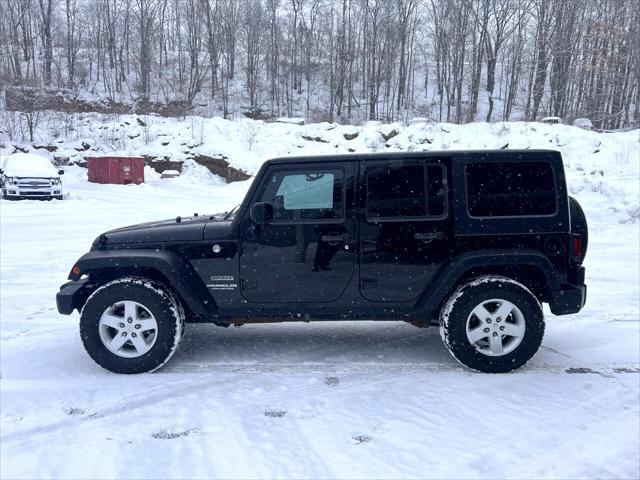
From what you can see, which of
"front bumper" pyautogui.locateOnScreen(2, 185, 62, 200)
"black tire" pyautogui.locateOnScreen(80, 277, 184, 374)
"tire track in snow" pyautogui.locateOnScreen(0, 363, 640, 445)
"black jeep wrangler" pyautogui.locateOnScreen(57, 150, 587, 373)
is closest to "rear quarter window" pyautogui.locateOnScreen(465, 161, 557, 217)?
"black jeep wrangler" pyautogui.locateOnScreen(57, 150, 587, 373)

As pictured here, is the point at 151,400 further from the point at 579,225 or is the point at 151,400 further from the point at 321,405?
the point at 579,225

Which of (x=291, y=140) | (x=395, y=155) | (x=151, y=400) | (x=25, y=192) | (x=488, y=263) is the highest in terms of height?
(x=291, y=140)

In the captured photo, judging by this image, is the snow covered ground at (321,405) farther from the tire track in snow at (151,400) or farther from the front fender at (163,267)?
the front fender at (163,267)

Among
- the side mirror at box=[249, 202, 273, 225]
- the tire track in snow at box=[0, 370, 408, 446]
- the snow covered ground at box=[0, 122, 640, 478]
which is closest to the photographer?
the snow covered ground at box=[0, 122, 640, 478]

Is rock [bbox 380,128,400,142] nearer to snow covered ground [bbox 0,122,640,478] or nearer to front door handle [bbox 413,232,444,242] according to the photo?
snow covered ground [bbox 0,122,640,478]

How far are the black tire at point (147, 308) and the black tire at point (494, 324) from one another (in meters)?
2.19

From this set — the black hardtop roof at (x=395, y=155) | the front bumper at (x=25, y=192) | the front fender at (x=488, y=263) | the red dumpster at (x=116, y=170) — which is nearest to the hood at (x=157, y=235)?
the black hardtop roof at (x=395, y=155)

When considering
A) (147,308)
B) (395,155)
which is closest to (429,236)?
(395,155)

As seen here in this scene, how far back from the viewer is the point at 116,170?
24.3 metres

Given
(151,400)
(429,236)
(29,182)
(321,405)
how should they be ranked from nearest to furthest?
(321,405) → (151,400) → (429,236) → (29,182)

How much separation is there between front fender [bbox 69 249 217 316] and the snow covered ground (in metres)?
0.57

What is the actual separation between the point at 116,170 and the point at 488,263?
2305 cm

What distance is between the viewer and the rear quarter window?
13.9ft

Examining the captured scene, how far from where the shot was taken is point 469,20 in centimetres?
4219
